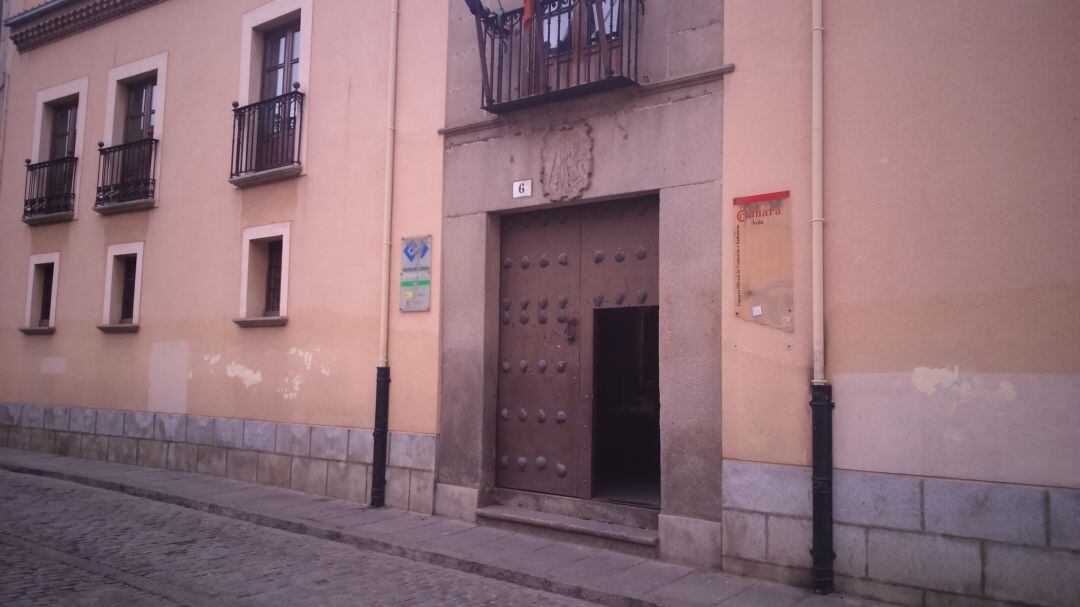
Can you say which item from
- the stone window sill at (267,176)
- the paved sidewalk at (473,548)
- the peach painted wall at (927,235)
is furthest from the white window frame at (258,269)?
the peach painted wall at (927,235)

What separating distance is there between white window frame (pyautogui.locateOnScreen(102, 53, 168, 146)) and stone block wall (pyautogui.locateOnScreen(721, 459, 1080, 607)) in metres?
10.5

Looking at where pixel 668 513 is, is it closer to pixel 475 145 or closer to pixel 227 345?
pixel 475 145

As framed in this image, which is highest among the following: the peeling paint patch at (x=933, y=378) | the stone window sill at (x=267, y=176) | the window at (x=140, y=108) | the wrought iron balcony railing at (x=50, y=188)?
the window at (x=140, y=108)

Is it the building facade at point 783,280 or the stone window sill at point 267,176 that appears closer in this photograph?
the building facade at point 783,280

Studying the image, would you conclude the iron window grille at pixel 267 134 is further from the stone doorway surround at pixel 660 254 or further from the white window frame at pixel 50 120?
the white window frame at pixel 50 120

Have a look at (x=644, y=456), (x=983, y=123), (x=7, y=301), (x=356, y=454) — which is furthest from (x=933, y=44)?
(x=7, y=301)

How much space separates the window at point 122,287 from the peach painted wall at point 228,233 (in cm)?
18

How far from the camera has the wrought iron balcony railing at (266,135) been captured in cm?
1018

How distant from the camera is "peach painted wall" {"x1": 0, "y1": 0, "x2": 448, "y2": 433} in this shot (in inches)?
353

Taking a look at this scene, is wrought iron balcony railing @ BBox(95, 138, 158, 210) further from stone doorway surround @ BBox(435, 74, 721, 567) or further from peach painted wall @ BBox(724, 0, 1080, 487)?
peach painted wall @ BBox(724, 0, 1080, 487)

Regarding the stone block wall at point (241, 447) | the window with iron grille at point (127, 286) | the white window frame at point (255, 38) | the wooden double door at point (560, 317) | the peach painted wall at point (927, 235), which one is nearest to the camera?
the peach painted wall at point (927, 235)

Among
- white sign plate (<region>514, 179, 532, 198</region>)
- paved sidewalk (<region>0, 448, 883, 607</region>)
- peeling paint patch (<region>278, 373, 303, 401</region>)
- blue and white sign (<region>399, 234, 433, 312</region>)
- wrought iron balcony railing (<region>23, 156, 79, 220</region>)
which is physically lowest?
paved sidewalk (<region>0, 448, 883, 607</region>)

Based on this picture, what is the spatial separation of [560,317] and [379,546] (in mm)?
2747

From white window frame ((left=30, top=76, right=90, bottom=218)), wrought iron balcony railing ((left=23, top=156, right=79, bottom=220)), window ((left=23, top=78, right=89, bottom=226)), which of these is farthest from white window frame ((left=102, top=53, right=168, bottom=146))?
wrought iron balcony railing ((left=23, top=156, right=79, bottom=220))
